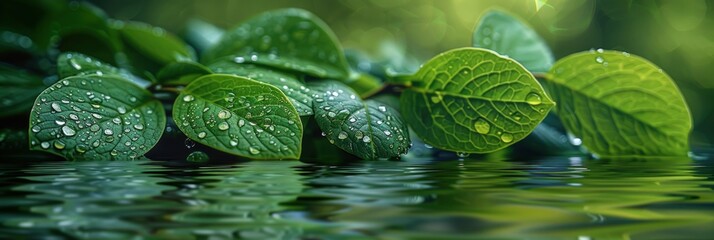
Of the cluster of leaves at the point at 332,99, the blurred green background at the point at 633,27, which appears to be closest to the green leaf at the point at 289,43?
the cluster of leaves at the point at 332,99

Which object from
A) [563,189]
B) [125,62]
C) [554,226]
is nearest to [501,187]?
[563,189]

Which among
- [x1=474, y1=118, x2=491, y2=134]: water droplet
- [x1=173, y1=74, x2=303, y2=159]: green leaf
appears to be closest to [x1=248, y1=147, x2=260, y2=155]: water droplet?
[x1=173, y1=74, x2=303, y2=159]: green leaf

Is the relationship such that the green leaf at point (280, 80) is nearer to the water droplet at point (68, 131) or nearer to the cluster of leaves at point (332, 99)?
the cluster of leaves at point (332, 99)

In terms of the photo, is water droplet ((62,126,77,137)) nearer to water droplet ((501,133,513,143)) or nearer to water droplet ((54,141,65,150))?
water droplet ((54,141,65,150))

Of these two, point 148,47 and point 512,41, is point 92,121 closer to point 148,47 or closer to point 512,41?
point 148,47

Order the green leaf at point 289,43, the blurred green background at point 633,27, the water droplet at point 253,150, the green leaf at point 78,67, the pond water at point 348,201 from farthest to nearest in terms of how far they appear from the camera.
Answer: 1. the blurred green background at point 633,27
2. the green leaf at point 289,43
3. the green leaf at point 78,67
4. the water droplet at point 253,150
5. the pond water at point 348,201
